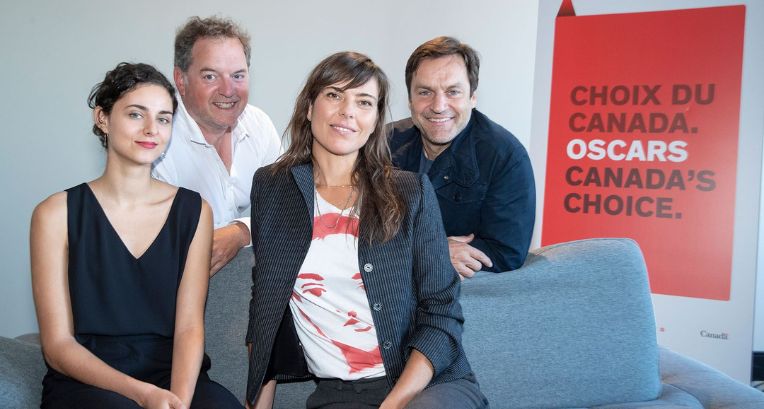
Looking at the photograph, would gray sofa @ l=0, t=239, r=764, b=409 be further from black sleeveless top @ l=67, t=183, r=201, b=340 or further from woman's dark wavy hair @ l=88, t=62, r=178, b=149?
woman's dark wavy hair @ l=88, t=62, r=178, b=149

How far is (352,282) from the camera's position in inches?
73.5

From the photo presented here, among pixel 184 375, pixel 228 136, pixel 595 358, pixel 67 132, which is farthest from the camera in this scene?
pixel 67 132

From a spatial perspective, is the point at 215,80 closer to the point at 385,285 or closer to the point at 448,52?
the point at 448,52

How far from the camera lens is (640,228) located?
3670mm

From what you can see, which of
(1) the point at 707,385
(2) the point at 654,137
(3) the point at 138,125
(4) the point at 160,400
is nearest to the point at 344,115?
(3) the point at 138,125

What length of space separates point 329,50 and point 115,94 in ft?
7.71

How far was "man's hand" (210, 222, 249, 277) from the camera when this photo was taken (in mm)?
2238

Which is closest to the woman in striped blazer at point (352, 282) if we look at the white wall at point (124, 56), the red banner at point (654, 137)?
the red banner at point (654, 137)

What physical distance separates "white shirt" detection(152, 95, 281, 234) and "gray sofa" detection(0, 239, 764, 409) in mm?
498

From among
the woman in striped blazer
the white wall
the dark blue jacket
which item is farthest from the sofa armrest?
the white wall

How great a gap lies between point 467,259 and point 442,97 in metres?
0.54

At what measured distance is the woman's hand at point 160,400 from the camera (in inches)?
68.4

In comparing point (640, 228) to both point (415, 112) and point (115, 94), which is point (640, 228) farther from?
point (115, 94)

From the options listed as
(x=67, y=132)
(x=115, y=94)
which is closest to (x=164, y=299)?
(x=115, y=94)
